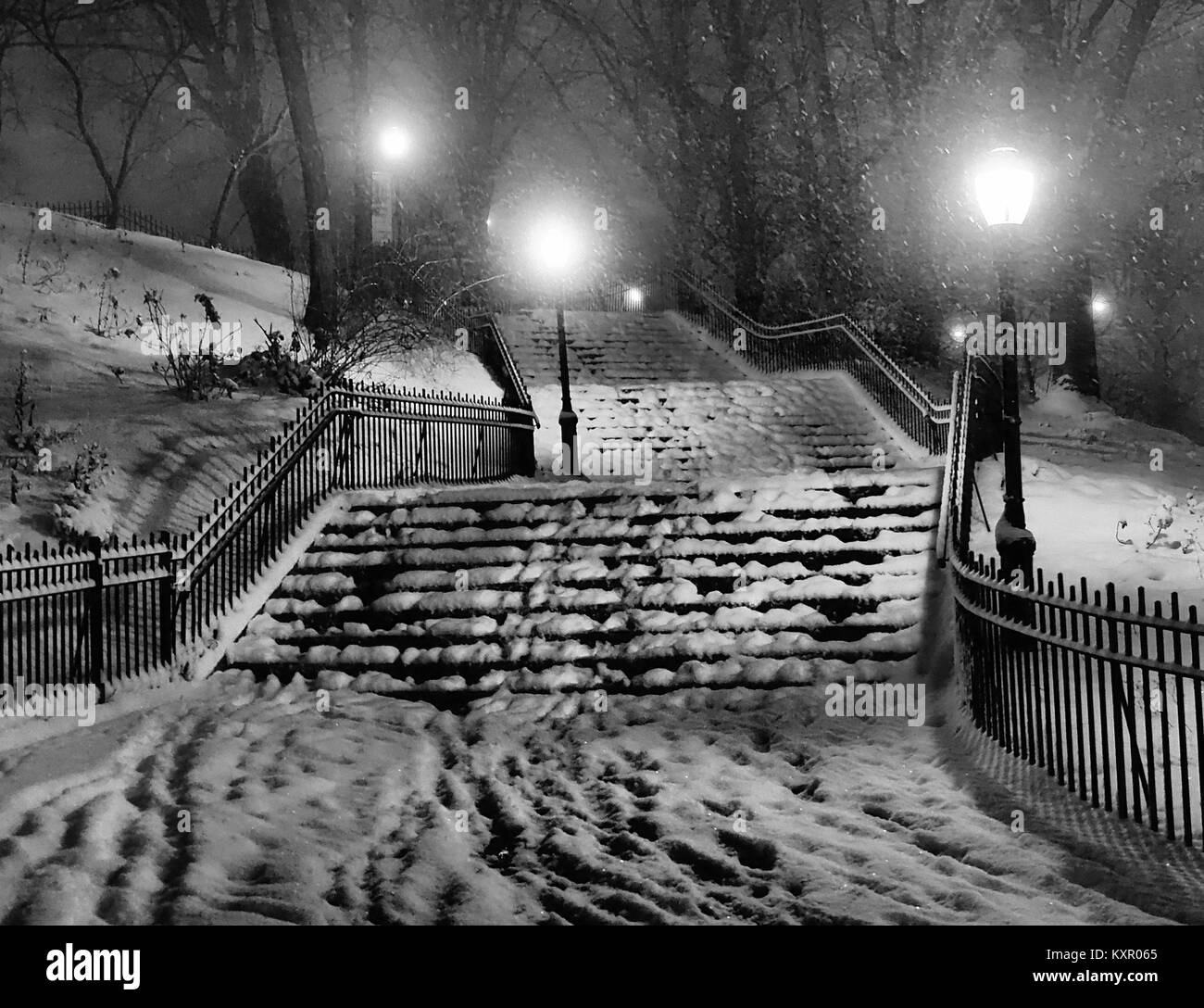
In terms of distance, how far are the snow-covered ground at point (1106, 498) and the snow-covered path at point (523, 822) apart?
3.60 meters

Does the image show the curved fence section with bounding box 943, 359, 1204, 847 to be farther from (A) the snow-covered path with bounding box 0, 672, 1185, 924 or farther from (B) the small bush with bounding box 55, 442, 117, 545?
(B) the small bush with bounding box 55, 442, 117, 545

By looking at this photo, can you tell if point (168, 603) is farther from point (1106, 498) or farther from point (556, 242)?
point (1106, 498)

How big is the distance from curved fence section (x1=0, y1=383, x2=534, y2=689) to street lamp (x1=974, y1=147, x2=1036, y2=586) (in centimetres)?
665

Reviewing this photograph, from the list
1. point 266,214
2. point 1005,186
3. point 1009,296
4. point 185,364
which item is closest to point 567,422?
point 185,364

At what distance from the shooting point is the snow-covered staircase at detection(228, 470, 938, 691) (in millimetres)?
7363

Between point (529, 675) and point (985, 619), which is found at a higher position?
point (985, 619)

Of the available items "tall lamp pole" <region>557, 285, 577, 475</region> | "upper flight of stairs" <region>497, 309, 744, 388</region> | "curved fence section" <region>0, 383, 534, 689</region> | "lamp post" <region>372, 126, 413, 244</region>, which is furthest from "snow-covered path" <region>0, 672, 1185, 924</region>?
"lamp post" <region>372, 126, 413, 244</region>

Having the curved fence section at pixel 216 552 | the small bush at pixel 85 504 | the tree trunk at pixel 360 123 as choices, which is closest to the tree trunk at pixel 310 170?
the tree trunk at pixel 360 123

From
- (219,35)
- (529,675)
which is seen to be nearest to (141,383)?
(529,675)

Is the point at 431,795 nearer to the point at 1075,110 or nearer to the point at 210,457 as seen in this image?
the point at 210,457

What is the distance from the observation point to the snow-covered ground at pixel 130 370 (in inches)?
386

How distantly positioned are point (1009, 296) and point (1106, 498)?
19.0ft
